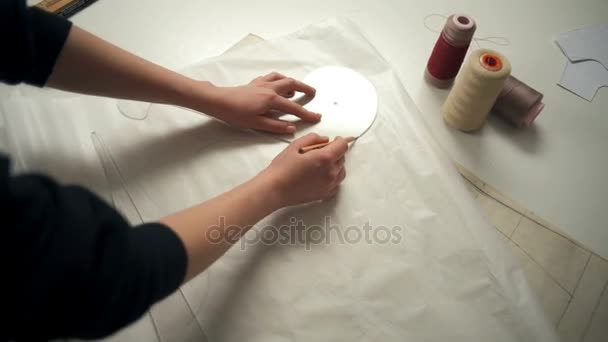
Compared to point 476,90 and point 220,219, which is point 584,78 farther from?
point 220,219

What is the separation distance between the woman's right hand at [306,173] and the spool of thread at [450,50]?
0.26 m

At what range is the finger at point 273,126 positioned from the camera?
599 millimetres

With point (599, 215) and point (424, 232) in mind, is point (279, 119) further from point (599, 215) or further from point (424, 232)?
point (599, 215)

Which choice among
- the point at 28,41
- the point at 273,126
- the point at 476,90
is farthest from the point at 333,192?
the point at 28,41

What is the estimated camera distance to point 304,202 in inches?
21.6

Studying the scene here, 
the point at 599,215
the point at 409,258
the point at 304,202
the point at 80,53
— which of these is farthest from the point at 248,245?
the point at 599,215

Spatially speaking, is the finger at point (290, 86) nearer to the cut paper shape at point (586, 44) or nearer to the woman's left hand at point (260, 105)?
the woman's left hand at point (260, 105)

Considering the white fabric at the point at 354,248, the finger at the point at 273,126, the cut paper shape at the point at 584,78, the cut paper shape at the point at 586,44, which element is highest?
the cut paper shape at the point at 586,44

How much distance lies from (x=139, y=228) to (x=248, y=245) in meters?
0.19

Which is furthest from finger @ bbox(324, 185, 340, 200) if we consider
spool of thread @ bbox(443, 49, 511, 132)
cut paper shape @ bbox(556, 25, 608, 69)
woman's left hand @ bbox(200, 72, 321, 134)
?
cut paper shape @ bbox(556, 25, 608, 69)

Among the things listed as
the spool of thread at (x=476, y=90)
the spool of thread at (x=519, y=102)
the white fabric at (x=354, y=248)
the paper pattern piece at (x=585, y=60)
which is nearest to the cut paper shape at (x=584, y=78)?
the paper pattern piece at (x=585, y=60)

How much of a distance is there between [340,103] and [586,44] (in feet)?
1.73

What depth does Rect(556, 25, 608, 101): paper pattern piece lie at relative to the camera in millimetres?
694

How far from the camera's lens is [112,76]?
0.53 meters
